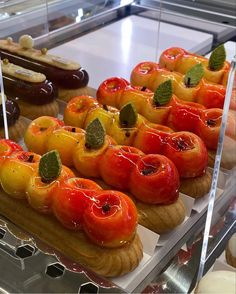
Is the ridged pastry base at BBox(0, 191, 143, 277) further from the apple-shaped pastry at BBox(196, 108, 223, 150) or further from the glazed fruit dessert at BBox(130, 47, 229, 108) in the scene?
the glazed fruit dessert at BBox(130, 47, 229, 108)

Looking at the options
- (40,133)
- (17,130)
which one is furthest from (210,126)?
(17,130)

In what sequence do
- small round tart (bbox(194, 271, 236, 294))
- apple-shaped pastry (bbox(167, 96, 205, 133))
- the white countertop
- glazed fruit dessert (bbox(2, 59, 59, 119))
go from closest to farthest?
small round tart (bbox(194, 271, 236, 294))
apple-shaped pastry (bbox(167, 96, 205, 133))
glazed fruit dessert (bbox(2, 59, 59, 119))
the white countertop

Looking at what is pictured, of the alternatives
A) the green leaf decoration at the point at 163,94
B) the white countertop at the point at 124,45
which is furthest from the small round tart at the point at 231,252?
the white countertop at the point at 124,45

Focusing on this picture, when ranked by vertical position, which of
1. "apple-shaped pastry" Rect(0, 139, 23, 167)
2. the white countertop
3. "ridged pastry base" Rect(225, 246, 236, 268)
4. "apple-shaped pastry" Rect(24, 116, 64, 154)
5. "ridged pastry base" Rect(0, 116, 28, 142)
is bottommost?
the white countertop

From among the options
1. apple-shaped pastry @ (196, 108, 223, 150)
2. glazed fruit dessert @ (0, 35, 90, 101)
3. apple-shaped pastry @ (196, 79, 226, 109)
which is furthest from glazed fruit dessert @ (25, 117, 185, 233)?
glazed fruit dessert @ (0, 35, 90, 101)

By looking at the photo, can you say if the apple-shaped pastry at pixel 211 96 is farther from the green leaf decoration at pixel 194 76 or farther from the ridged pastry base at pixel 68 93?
the ridged pastry base at pixel 68 93

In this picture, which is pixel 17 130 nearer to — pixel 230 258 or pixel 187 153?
pixel 187 153
